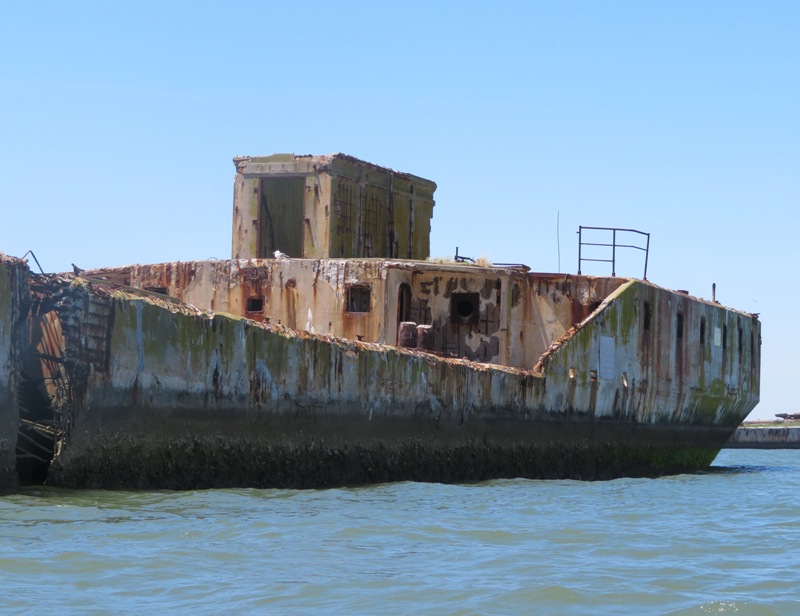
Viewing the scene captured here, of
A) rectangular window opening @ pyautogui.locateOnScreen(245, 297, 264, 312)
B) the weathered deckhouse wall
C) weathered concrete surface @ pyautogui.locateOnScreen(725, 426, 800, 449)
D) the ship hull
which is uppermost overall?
the weathered deckhouse wall

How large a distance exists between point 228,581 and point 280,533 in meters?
2.04

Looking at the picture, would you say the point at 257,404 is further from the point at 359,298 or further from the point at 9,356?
the point at 359,298

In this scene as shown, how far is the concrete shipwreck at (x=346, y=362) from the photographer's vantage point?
39.8ft

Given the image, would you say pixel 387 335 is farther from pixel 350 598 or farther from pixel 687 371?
pixel 350 598

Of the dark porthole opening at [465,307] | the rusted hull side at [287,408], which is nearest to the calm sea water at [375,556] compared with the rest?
the rusted hull side at [287,408]

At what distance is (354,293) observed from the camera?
2042 cm

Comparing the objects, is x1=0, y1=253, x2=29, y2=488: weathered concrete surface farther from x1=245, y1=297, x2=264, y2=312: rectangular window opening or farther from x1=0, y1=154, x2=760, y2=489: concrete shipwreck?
x1=245, y1=297, x2=264, y2=312: rectangular window opening

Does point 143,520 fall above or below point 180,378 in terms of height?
below

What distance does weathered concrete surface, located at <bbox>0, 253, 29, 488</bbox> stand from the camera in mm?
11445

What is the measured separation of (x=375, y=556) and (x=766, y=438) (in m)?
42.7

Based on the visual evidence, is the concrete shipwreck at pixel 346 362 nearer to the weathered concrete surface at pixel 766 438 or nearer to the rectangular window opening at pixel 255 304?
the rectangular window opening at pixel 255 304

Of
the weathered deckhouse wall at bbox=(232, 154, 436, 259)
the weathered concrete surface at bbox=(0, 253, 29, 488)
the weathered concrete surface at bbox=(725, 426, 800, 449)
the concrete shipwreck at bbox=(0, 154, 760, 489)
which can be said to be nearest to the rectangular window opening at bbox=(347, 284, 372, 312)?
the concrete shipwreck at bbox=(0, 154, 760, 489)

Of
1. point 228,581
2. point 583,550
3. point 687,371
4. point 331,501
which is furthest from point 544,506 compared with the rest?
point 687,371

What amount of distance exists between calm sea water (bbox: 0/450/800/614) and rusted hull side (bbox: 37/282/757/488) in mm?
477
